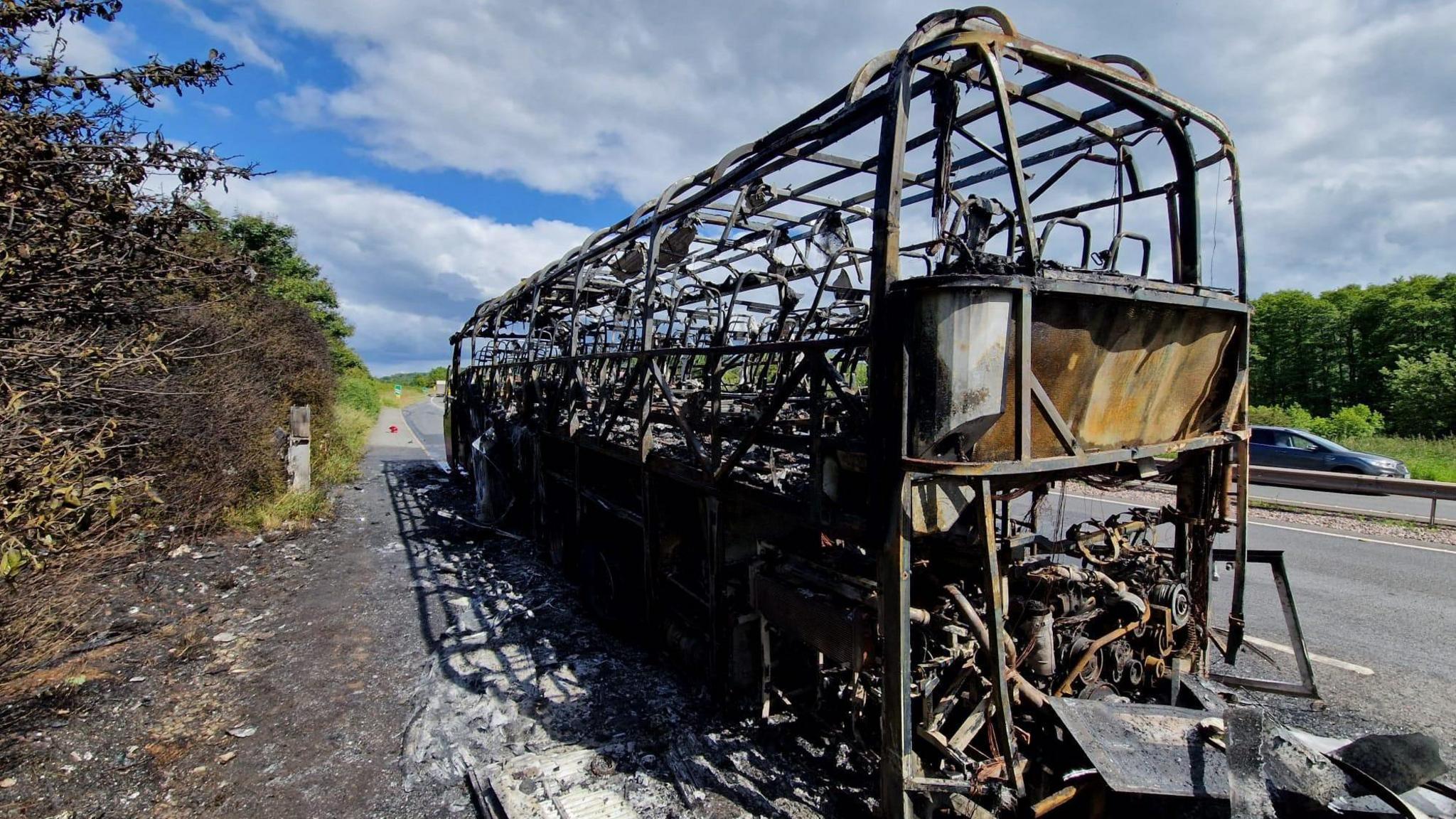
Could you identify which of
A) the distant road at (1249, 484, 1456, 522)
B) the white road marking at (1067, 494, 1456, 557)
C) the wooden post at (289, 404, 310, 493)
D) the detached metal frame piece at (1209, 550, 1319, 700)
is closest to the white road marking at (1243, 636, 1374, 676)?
the detached metal frame piece at (1209, 550, 1319, 700)

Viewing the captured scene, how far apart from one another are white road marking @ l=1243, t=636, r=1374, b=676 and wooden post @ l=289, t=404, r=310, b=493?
13406 mm

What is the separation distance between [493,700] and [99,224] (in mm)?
4972

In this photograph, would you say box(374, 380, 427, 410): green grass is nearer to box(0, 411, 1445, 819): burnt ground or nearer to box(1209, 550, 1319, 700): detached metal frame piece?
box(0, 411, 1445, 819): burnt ground

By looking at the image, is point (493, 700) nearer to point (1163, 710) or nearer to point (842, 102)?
point (1163, 710)

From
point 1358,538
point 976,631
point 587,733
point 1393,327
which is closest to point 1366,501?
point 1358,538

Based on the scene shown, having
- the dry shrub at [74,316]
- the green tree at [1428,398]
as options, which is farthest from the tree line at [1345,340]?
the dry shrub at [74,316]

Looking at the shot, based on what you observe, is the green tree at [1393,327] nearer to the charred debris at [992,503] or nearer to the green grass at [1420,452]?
the green grass at [1420,452]

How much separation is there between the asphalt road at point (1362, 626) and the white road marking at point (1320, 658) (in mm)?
13

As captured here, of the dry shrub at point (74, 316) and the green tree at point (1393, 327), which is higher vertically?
the green tree at point (1393, 327)

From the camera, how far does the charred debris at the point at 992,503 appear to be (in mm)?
2756

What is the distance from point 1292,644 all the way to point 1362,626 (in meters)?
2.84

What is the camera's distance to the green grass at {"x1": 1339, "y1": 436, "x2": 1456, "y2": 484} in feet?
46.9

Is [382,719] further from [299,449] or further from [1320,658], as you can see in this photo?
[299,449]

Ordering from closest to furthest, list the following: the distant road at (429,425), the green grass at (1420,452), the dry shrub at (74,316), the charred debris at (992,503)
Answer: the charred debris at (992,503)
the dry shrub at (74,316)
the green grass at (1420,452)
the distant road at (429,425)
